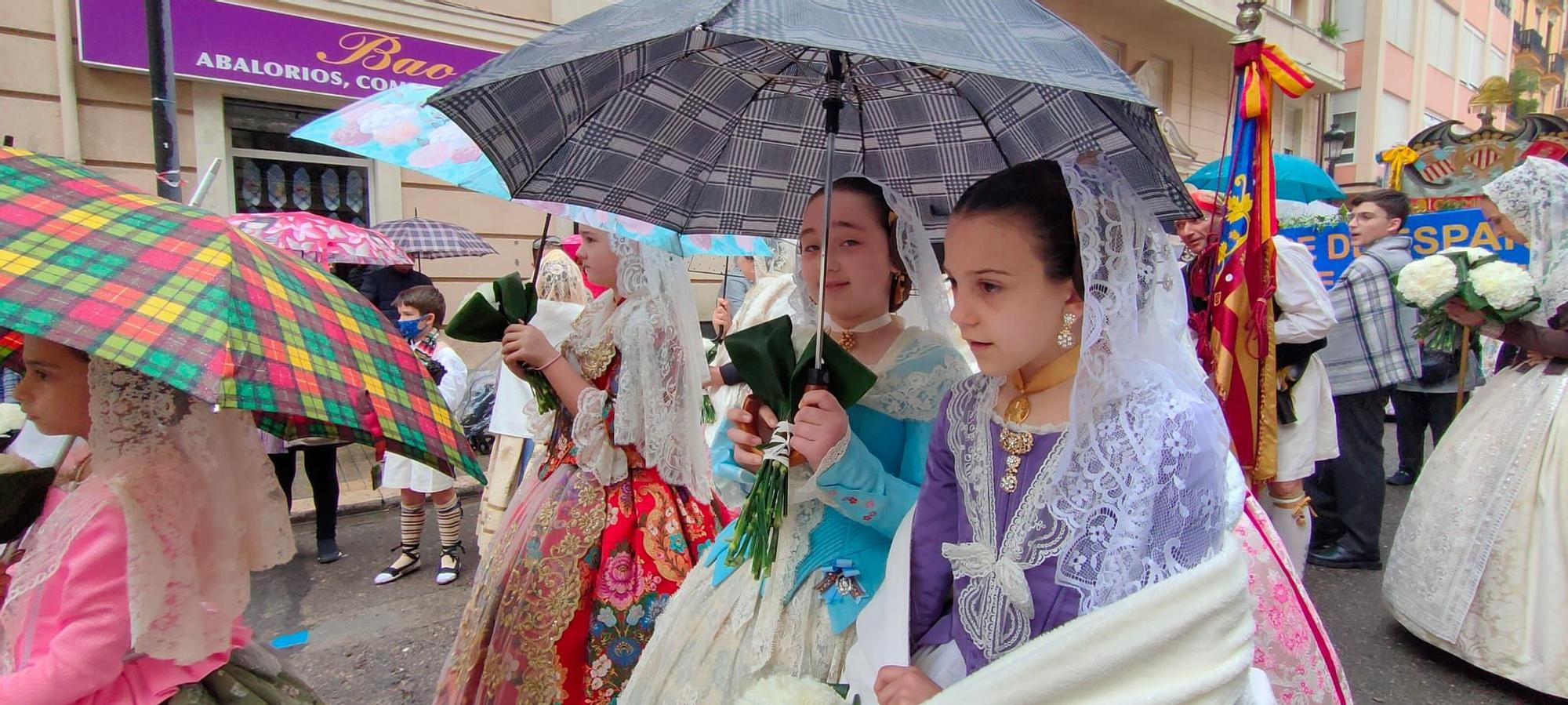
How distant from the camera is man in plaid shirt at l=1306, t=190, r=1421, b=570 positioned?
479cm

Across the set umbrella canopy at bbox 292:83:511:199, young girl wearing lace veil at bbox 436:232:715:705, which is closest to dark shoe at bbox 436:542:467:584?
young girl wearing lace veil at bbox 436:232:715:705

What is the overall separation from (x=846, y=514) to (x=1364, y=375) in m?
4.49

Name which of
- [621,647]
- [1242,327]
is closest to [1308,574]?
[1242,327]

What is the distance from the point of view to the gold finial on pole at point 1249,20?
3131 millimetres

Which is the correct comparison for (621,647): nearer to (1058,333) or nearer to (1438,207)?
(1058,333)

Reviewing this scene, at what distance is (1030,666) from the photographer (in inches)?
48.1

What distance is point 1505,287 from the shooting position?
3.38 metres

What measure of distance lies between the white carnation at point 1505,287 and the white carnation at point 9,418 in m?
4.93

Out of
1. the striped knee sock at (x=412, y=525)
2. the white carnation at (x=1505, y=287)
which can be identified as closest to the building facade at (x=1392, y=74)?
the white carnation at (x=1505, y=287)

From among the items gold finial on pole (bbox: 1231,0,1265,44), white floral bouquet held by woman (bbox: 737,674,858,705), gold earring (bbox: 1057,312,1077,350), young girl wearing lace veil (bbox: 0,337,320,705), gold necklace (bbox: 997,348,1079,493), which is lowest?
white floral bouquet held by woman (bbox: 737,674,858,705)

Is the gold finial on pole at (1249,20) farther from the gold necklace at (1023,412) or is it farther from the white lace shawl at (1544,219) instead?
the gold necklace at (1023,412)

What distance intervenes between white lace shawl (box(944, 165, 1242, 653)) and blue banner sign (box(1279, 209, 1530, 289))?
4.95 meters

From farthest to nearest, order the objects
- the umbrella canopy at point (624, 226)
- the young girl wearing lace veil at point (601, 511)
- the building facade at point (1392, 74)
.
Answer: the building facade at point (1392, 74)
the umbrella canopy at point (624, 226)
the young girl wearing lace veil at point (601, 511)

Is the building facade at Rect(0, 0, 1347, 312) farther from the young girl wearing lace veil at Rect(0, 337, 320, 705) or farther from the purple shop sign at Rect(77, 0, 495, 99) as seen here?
the young girl wearing lace veil at Rect(0, 337, 320, 705)
